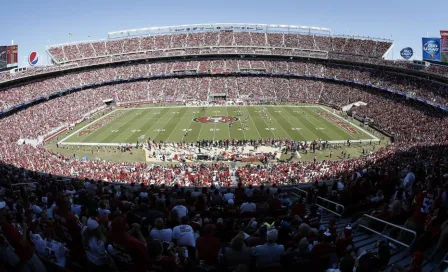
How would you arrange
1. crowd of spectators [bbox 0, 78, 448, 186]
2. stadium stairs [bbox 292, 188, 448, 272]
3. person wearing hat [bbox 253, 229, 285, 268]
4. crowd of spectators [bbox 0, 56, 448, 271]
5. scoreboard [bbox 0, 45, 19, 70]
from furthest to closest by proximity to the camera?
1. scoreboard [bbox 0, 45, 19, 70]
2. crowd of spectators [bbox 0, 78, 448, 186]
3. stadium stairs [bbox 292, 188, 448, 272]
4. person wearing hat [bbox 253, 229, 285, 268]
5. crowd of spectators [bbox 0, 56, 448, 271]

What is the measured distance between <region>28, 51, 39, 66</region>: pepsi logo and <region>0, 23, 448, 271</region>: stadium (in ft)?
7.00

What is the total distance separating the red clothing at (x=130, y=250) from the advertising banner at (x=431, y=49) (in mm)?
61570

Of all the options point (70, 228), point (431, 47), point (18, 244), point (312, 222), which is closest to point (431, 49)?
point (431, 47)

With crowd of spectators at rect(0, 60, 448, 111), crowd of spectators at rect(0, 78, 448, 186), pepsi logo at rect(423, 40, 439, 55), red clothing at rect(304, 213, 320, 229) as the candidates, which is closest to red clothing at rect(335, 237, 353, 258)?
red clothing at rect(304, 213, 320, 229)

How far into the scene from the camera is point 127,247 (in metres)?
4.56

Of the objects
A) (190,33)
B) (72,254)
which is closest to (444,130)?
(72,254)

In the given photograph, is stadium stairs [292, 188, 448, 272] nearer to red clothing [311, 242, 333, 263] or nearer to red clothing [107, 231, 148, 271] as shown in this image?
red clothing [311, 242, 333, 263]

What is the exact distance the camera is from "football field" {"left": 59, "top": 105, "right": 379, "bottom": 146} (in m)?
44.5

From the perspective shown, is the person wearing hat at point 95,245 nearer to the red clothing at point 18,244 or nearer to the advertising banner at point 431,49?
the red clothing at point 18,244

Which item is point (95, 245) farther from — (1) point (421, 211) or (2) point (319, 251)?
(1) point (421, 211)

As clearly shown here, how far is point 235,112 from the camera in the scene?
60.2 m

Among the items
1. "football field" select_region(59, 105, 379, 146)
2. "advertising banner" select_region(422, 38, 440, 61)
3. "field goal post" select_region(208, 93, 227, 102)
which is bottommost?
"football field" select_region(59, 105, 379, 146)

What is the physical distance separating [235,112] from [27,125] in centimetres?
3065

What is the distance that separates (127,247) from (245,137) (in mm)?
39485
